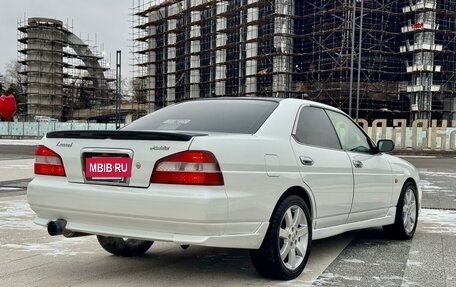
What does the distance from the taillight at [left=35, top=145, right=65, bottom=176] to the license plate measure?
281 mm

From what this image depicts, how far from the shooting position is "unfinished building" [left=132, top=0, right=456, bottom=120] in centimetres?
5072

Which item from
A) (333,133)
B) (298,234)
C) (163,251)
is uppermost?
(333,133)

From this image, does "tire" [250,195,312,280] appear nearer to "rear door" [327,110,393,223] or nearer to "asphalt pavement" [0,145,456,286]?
"asphalt pavement" [0,145,456,286]

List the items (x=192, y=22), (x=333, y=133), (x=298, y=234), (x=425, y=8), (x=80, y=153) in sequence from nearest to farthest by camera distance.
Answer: (x=80, y=153)
(x=298, y=234)
(x=333, y=133)
(x=425, y=8)
(x=192, y=22)

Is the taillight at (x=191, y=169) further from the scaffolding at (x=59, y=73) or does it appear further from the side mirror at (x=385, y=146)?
the scaffolding at (x=59, y=73)

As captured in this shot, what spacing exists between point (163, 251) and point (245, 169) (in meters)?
1.93

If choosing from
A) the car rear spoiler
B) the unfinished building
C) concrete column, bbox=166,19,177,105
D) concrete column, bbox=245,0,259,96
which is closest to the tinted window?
the car rear spoiler

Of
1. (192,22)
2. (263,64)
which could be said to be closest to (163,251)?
(263,64)

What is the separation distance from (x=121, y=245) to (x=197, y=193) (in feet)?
5.79

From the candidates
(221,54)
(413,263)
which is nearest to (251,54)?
(221,54)

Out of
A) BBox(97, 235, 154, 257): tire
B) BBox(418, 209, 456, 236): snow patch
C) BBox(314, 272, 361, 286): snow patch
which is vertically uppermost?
BBox(97, 235, 154, 257): tire

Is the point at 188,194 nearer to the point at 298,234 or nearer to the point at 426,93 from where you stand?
the point at 298,234

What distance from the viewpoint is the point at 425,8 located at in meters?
50.4

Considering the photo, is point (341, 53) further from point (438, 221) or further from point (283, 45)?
point (438, 221)
